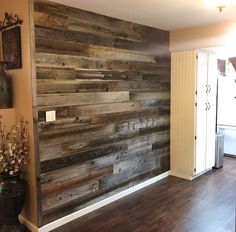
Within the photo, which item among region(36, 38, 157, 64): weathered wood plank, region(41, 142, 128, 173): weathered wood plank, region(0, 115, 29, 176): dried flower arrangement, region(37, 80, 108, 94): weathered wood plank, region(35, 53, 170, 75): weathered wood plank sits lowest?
region(41, 142, 128, 173): weathered wood plank

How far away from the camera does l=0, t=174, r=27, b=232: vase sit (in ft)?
8.36

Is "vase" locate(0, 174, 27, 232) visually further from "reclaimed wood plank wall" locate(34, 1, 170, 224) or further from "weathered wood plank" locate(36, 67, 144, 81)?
"weathered wood plank" locate(36, 67, 144, 81)

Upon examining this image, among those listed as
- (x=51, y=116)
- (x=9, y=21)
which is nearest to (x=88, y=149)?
(x=51, y=116)

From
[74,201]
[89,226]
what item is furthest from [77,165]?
[89,226]

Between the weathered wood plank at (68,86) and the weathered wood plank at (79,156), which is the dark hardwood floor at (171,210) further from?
the weathered wood plank at (68,86)

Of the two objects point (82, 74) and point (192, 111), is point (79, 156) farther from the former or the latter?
point (192, 111)

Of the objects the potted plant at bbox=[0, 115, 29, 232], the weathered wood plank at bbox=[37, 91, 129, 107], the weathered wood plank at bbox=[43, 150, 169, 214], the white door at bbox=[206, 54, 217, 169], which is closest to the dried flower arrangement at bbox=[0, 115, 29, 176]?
the potted plant at bbox=[0, 115, 29, 232]

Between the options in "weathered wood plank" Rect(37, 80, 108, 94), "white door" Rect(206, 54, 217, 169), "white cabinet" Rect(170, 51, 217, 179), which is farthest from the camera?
"white door" Rect(206, 54, 217, 169)

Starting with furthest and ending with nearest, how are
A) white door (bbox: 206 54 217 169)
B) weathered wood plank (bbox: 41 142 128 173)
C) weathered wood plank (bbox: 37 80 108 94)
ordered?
white door (bbox: 206 54 217 169) → weathered wood plank (bbox: 41 142 128 173) → weathered wood plank (bbox: 37 80 108 94)

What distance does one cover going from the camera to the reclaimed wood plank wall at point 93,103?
2685 mm

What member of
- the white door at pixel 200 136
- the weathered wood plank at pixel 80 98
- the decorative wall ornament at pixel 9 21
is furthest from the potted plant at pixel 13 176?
the white door at pixel 200 136

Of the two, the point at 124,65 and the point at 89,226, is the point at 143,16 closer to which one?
the point at 124,65

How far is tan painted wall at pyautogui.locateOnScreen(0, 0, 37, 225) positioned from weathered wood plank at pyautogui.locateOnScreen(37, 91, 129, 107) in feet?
→ 0.54

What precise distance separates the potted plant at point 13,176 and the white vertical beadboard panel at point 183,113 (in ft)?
8.15
